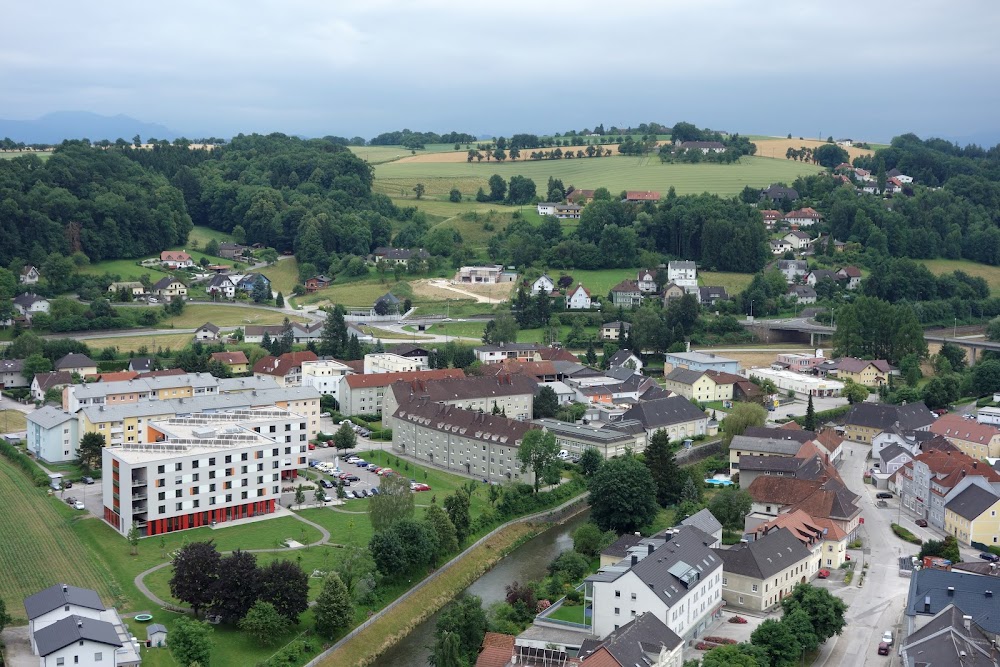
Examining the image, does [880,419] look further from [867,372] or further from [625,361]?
[625,361]

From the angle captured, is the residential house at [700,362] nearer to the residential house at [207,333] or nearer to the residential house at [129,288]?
the residential house at [207,333]

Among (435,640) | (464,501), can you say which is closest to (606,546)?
(464,501)

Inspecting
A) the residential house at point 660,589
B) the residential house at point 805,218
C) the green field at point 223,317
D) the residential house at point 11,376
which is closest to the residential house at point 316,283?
the green field at point 223,317

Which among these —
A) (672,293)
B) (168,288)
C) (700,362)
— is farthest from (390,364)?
(672,293)

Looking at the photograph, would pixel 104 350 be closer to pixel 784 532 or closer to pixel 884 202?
pixel 784 532

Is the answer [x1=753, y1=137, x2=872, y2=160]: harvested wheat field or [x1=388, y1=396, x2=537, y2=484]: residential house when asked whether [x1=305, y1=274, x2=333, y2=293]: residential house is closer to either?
[x1=388, y1=396, x2=537, y2=484]: residential house

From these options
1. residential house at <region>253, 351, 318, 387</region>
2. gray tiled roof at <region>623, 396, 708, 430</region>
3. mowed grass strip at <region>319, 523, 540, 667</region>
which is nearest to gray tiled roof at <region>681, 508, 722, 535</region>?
mowed grass strip at <region>319, 523, 540, 667</region>

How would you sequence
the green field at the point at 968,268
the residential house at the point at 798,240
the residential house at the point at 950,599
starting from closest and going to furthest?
the residential house at the point at 950,599 < the green field at the point at 968,268 < the residential house at the point at 798,240
